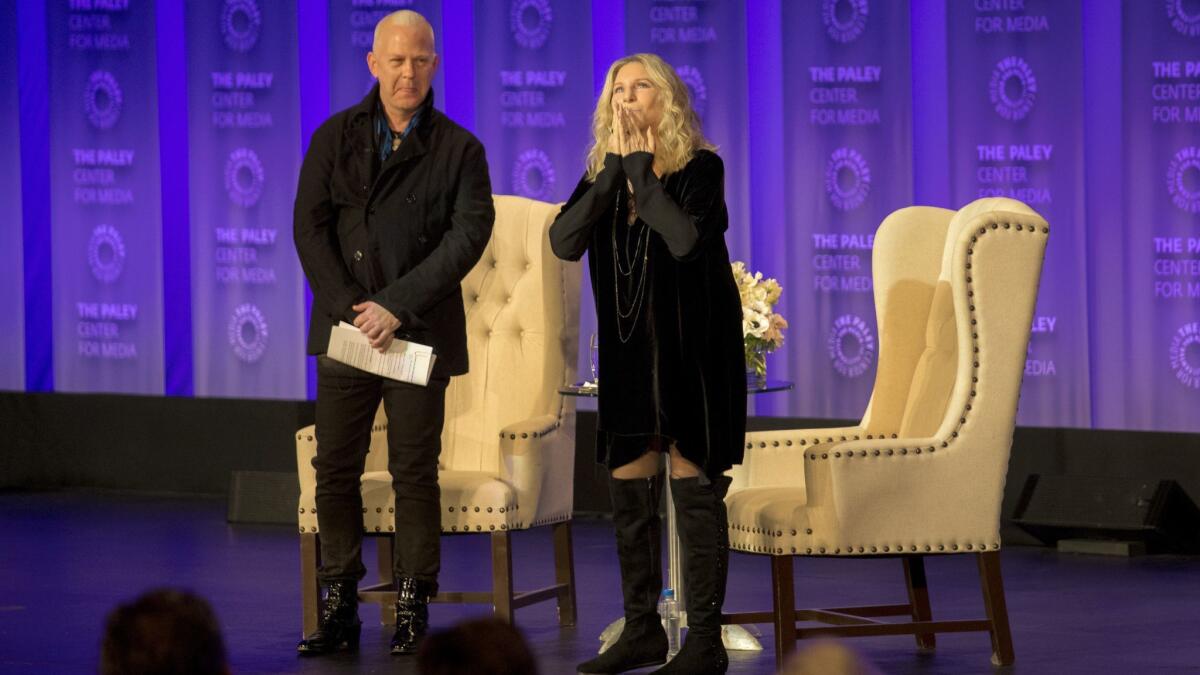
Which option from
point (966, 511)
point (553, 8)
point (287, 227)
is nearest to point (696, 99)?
point (553, 8)

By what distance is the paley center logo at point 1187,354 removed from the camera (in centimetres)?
661

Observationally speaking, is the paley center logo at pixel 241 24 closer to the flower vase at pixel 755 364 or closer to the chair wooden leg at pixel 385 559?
the chair wooden leg at pixel 385 559

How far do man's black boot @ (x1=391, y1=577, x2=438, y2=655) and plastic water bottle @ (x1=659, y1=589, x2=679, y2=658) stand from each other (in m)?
0.61

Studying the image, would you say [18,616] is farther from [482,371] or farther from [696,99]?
[696,99]

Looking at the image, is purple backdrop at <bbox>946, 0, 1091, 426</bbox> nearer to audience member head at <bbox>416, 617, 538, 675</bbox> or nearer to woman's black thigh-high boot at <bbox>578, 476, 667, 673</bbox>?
woman's black thigh-high boot at <bbox>578, 476, 667, 673</bbox>

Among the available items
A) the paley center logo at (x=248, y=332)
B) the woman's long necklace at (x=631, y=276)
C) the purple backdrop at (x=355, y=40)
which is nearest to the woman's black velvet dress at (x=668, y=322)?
the woman's long necklace at (x=631, y=276)

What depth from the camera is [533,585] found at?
5914mm

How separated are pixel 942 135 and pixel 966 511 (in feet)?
10.1

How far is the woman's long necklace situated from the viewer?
3.99m

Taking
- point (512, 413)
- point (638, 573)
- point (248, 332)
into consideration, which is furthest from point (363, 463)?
point (248, 332)

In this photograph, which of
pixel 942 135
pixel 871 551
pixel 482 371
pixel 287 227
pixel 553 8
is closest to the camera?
pixel 871 551

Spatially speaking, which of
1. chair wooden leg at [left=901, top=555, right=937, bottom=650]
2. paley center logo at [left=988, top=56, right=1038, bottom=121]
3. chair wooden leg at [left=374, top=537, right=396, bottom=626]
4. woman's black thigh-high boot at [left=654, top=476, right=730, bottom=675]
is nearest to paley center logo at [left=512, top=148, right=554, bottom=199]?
paley center logo at [left=988, top=56, right=1038, bottom=121]

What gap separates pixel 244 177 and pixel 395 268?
159 inches

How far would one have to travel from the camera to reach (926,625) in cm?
437
